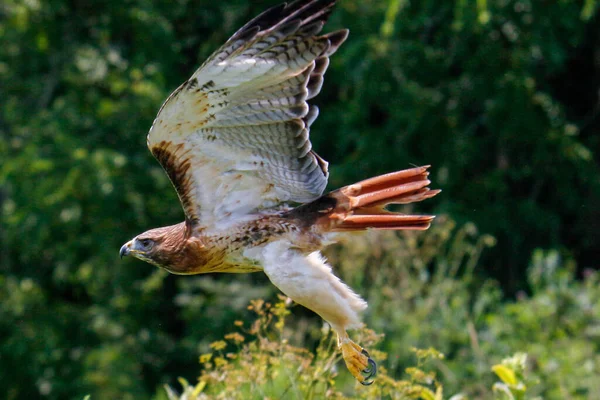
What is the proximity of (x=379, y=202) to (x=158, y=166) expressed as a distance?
6.54 m

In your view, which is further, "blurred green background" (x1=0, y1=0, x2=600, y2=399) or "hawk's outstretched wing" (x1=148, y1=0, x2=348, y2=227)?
"blurred green background" (x1=0, y1=0, x2=600, y2=399)

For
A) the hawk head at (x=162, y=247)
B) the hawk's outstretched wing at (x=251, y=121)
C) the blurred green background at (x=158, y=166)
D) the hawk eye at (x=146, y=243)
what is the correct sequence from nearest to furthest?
the hawk's outstretched wing at (x=251, y=121), the hawk head at (x=162, y=247), the hawk eye at (x=146, y=243), the blurred green background at (x=158, y=166)

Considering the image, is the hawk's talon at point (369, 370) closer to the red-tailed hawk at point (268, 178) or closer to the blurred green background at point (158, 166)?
the red-tailed hawk at point (268, 178)

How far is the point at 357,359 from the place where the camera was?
457 centimetres

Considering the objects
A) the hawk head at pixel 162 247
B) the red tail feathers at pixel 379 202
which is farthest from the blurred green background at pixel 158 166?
the red tail feathers at pixel 379 202

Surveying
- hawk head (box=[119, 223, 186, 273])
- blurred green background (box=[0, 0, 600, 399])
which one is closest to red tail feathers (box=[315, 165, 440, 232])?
hawk head (box=[119, 223, 186, 273])

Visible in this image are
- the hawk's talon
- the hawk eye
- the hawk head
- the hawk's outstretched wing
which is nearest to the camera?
the hawk's outstretched wing

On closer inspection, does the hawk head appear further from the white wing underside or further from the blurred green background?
the blurred green background

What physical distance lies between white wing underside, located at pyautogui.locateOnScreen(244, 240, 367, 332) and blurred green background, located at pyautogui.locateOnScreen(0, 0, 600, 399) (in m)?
5.30

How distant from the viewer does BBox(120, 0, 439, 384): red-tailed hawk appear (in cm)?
421

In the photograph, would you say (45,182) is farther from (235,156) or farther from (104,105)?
(235,156)

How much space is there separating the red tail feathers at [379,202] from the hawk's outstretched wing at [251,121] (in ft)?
0.69

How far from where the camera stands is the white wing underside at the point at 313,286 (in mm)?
4438

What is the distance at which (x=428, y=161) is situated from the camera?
35.9ft
